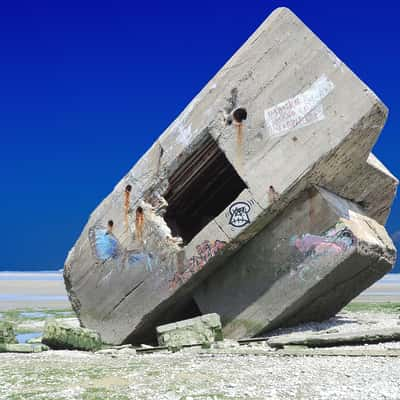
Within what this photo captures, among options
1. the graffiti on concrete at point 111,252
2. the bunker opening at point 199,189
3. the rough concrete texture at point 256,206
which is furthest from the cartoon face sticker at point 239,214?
the graffiti on concrete at point 111,252

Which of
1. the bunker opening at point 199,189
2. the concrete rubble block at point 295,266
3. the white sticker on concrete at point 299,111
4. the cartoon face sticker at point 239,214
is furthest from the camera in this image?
the bunker opening at point 199,189

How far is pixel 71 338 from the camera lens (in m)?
7.48

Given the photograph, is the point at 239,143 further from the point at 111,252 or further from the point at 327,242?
the point at 111,252

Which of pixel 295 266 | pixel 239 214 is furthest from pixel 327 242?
pixel 239 214

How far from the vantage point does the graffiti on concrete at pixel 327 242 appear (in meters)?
6.82

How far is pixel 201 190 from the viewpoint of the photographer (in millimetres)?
8711

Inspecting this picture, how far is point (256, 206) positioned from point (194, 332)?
161 cm

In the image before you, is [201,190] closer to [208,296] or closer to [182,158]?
[182,158]

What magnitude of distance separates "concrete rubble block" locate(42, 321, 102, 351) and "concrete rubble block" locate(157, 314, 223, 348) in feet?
3.07

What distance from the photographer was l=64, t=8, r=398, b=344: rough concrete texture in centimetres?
681

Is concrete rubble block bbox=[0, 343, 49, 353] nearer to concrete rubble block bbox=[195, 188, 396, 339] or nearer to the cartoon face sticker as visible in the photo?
concrete rubble block bbox=[195, 188, 396, 339]

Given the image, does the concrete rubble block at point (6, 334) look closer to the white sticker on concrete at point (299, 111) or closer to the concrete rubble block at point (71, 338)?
the concrete rubble block at point (71, 338)

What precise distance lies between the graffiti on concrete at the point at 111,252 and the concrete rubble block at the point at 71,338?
3.25 ft

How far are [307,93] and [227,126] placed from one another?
104 cm
